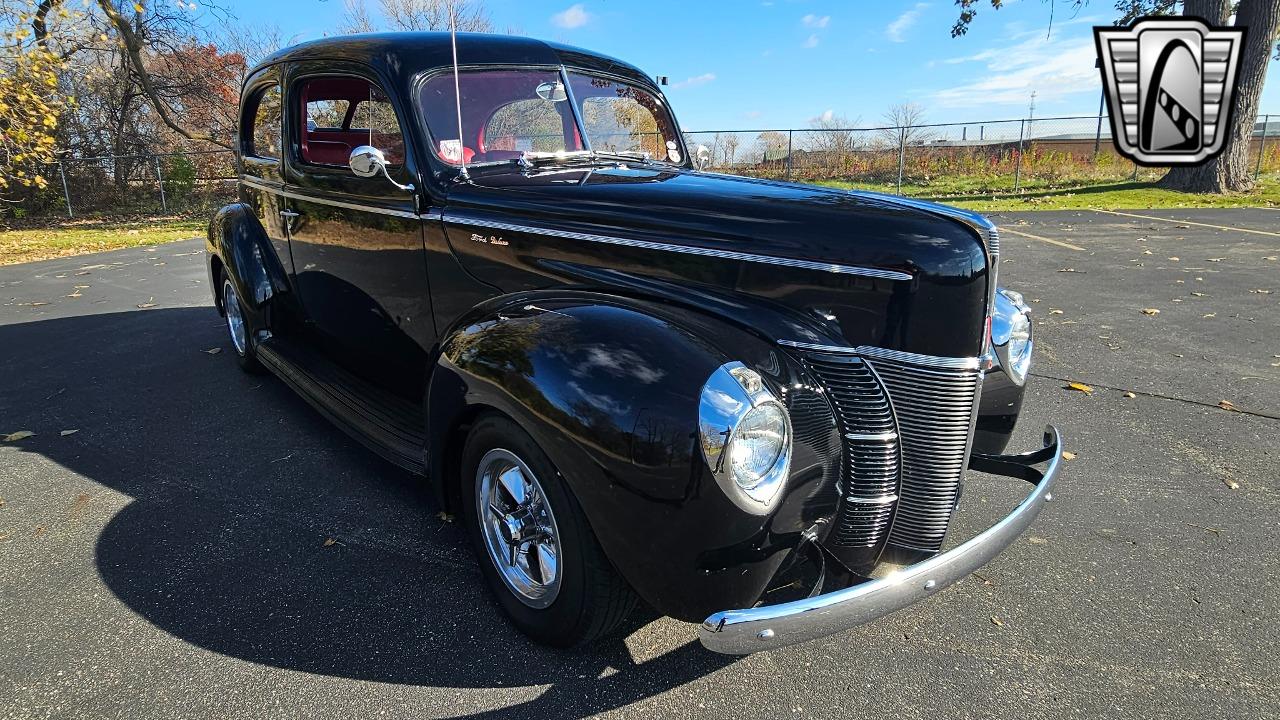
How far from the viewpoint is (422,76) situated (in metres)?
3.21

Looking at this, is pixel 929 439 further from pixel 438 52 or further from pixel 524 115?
pixel 438 52

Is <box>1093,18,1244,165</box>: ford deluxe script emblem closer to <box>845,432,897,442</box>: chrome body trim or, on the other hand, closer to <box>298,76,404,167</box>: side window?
<box>298,76,404,167</box>: side window

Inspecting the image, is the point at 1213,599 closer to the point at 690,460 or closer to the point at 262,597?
the point at 690,460

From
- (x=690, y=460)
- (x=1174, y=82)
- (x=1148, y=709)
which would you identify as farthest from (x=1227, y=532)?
(x=1174, y=82)

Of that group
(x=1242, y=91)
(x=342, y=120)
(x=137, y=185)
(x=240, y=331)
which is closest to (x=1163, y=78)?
(x=1242, y=91)

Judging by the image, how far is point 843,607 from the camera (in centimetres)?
188

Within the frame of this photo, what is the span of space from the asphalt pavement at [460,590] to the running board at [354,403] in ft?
1.14

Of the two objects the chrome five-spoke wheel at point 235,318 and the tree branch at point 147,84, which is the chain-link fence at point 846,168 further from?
the chrome five-spoke wheel at point 235,318

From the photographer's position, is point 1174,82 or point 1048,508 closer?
point 1048,508

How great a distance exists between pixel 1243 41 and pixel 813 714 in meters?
20.3

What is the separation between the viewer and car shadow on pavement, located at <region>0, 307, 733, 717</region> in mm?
2332

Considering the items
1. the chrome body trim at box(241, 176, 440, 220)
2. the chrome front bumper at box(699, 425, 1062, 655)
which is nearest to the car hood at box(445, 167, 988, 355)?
the chrome body trim at box(241, 176, 440, 220)

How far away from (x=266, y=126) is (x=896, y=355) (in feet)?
13.1

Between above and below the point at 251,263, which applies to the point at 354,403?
below
